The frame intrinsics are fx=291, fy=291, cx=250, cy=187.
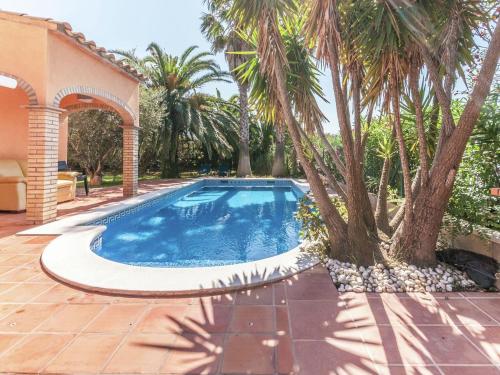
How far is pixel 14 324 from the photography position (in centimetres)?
293

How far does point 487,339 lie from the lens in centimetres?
272

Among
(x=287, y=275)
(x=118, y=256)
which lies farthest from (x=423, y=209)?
(x=118, y=256)

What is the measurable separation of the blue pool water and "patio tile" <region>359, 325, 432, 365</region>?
3436 mm

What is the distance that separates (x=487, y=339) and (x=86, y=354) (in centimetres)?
363

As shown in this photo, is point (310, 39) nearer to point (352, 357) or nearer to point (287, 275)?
point (287, 275)

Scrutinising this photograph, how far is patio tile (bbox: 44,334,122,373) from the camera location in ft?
7.62

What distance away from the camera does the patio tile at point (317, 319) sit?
2.78 metres

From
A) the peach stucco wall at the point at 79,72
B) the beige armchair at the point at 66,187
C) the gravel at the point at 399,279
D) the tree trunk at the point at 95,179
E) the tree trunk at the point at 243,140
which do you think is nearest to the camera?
the gravel at the point at 399,279

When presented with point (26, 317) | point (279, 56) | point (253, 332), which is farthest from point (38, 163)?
point (253, 332)

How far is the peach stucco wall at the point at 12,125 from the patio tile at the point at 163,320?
10.2 m

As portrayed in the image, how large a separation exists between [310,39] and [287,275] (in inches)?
149

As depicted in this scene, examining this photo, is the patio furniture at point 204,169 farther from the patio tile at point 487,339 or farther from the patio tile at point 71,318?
the patio tile at point 487,339

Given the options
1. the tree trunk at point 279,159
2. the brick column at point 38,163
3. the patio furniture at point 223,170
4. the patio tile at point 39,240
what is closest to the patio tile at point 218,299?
the patio tile at point 39,240

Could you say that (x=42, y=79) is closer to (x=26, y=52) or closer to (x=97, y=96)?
(x=26, y=52)
